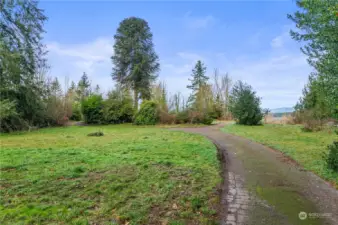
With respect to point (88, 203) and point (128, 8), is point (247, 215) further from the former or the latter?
point (128, 8)

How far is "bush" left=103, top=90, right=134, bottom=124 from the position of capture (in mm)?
20109

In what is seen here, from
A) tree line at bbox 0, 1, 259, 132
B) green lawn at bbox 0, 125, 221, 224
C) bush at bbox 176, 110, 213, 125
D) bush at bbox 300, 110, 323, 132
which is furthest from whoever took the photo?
bush at bbox 176, 110, 213, 125

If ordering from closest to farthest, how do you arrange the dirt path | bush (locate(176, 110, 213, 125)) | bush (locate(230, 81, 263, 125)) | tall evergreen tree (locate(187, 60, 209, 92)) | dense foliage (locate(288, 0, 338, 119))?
the dirt path, dense foliage (locate(288, 0, 338, 119)), bush (locate(230, 81, 263, 125)), bush (locate(176, 110, 213, 125)), tall evergreen tree (locate(187, 60, 209, 92))

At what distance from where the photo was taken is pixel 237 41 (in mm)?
12805

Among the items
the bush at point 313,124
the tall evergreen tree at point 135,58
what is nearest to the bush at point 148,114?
the tall evergreen tree at point 135,58

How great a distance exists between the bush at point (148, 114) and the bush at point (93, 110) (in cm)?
420

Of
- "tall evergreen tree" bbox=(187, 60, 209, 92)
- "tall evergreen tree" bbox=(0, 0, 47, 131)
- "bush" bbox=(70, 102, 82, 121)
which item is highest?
"tall evergreen tree" bbox=(187, 60, 209, 92)

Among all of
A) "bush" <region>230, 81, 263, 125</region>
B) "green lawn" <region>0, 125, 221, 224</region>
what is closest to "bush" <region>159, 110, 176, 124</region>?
"bush" <region>230, 81, 263, 125</region>

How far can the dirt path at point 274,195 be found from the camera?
2.54 meters

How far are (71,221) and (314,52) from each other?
5.88 metres

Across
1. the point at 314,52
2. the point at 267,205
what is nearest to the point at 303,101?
the point at 314,52

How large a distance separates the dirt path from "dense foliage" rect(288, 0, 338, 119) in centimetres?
159

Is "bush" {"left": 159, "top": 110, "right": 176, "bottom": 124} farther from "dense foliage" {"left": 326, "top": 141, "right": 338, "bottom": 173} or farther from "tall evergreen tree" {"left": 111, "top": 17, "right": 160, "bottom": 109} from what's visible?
"dense foliage" {"left": 326, "top": 141, "right": 338, "bottom": 173}

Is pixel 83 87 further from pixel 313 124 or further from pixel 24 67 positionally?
pixel 313 124
